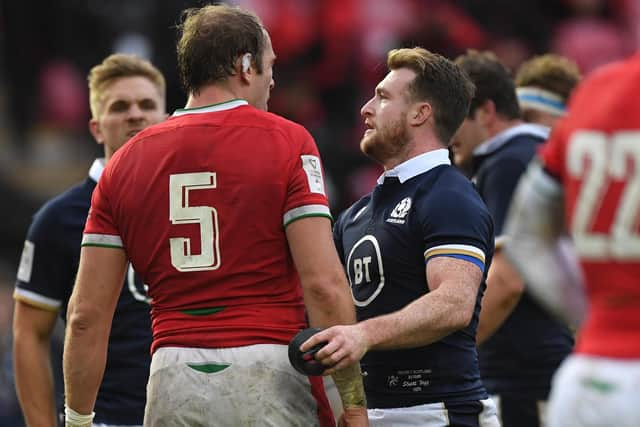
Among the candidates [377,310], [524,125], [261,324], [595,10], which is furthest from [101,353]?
[595,10]

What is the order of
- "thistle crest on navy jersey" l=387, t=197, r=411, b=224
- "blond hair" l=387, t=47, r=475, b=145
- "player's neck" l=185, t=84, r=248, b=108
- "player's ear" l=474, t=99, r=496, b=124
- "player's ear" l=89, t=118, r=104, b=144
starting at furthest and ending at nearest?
→ 1. "player's ear" l=474, t=99, r=496, b=124
2. "player's ear" l=89, t=118, r=104, b=144
3. "blond hair" l=387, t=47, r=475, b=145
4. "thistle crest on navy jersey" l=387, t=197, r=411, b=224
5. "player's neck" l=185, t=84, r=248, b=108

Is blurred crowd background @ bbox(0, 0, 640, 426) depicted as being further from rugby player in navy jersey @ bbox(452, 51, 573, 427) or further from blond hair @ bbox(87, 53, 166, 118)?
blond hair @ bbox(87, 53, 166, 118)

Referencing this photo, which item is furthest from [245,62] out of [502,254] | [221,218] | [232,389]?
[502,254]

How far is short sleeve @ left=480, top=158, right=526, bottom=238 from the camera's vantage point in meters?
6.36

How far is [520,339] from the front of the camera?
6.57m

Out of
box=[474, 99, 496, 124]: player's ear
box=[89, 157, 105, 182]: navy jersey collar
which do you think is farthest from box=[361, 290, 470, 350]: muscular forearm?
box=[474, 99, 496, 124]: player's ear

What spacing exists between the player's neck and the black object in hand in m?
0.92

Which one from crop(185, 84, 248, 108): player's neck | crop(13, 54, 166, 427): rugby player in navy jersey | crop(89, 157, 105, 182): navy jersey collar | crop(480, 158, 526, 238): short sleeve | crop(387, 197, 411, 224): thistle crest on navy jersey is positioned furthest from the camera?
crop(480, 158, 526, 238): short sleeve

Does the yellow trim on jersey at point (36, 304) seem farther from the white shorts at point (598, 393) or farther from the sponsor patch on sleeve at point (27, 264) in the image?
the white shorts at point (598, 393)

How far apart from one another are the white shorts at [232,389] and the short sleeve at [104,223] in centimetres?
48

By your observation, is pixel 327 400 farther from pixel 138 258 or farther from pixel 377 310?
pixel 138 258

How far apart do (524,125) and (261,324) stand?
2853mm

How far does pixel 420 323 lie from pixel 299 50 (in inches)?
368

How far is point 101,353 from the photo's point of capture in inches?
188
